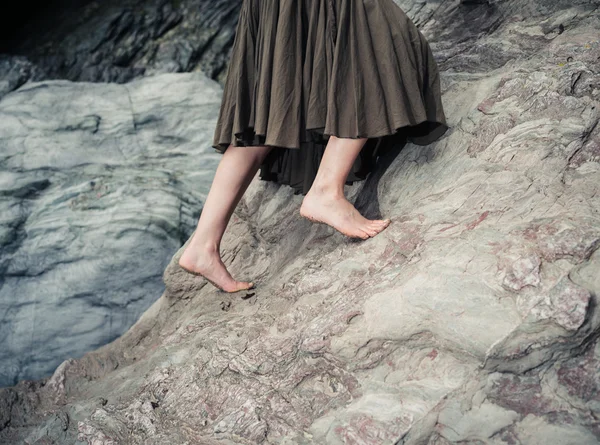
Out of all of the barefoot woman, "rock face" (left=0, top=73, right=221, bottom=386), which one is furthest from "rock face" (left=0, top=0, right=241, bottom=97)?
the barefoot woman

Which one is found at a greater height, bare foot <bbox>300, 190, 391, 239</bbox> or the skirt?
the skirt

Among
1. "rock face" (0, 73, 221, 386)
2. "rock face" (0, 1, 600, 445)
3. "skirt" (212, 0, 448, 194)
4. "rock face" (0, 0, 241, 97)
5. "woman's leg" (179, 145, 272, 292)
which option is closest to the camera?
"rock face" (0, 1, 600, 445)

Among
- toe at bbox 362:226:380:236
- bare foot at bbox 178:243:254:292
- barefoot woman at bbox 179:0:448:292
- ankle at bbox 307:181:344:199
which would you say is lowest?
bare foot at bbox 178:243:254:292

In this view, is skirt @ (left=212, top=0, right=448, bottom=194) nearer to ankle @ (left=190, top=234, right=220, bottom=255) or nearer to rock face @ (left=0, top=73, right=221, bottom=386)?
ankle @ (left=190, top=234, right=220, bottom=255)

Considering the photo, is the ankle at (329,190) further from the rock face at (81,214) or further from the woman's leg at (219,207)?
the rock face at (81,214)

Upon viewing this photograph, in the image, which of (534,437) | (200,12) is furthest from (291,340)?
(200,12)

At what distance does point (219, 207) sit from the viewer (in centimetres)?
263

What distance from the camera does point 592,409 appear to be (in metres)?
1.69

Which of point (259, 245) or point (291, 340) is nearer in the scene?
point (291, 340)

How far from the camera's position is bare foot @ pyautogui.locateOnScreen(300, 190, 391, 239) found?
2.37 m

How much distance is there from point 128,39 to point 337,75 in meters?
3.75

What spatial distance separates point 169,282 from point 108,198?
1233 millimetres

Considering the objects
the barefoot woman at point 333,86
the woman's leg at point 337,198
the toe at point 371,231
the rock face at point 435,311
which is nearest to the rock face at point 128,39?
the rock face at point 435,311

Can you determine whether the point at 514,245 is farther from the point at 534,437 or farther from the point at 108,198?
the point at 108,198
